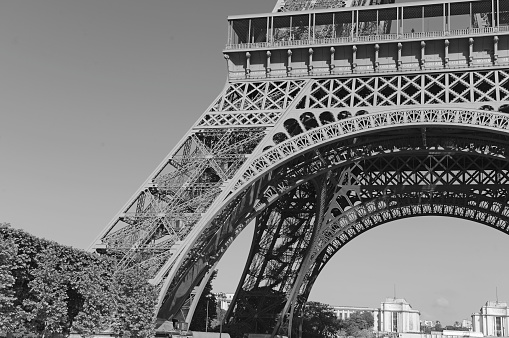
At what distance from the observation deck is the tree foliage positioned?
36.8 ft

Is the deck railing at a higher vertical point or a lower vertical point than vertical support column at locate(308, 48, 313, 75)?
higher

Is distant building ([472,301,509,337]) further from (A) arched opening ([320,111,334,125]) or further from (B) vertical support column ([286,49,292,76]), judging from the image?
(B) vertical support column ([286,49,292,76])

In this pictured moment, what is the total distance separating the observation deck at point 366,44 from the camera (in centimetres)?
2872

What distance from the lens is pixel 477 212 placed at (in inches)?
1785

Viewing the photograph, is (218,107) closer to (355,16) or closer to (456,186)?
(355,16)

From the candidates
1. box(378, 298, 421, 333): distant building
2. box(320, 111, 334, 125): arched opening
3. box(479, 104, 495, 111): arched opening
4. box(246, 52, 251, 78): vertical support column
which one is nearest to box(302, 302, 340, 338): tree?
box(320, 111, 334, 125): arched opening

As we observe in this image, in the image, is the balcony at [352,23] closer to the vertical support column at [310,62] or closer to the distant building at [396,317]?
the vertical support column at [310,62]

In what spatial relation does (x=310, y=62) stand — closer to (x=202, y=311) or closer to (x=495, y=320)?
(x=202, y=311)

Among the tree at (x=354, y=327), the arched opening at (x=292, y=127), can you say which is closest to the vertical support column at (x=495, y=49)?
the arched opening at (x=292, y=127)

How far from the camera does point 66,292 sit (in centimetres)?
2630

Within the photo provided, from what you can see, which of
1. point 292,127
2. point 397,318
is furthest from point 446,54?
point 397,318

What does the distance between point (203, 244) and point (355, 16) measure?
41.6 ft

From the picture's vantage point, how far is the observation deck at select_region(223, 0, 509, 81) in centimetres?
2872

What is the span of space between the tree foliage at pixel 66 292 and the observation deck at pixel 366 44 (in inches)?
442
